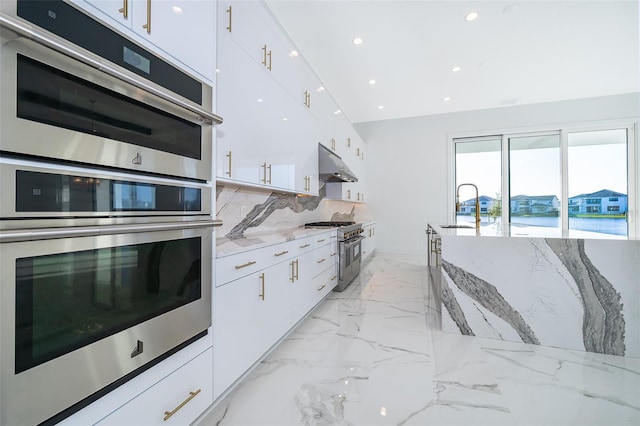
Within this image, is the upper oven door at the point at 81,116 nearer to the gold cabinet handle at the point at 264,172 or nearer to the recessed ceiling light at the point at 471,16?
the gold cabinet handle at the point at 264,172

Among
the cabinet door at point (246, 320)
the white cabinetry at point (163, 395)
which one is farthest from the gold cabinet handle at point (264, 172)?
the white cabinetry at point (163, 395)

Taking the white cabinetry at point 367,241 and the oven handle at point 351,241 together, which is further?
the white cabinetry at point 367,241

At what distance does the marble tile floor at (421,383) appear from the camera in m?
1.37

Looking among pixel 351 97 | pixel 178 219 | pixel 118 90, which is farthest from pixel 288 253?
pixel 351 97

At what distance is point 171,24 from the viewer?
1104mm

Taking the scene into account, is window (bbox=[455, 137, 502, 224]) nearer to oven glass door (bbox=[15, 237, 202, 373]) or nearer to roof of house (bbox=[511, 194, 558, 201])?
roof of house (bbox=[511, 194, 558, 201])

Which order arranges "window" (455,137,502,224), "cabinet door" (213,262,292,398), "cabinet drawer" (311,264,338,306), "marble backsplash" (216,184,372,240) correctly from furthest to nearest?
"window" (455,137,502,224), "cabinet drawer" (311,264,338,306), "marble backsplash" (216,184,372,240), "cabinet door" (213,262,292,398)

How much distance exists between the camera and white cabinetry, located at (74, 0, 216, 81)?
0.89 metres

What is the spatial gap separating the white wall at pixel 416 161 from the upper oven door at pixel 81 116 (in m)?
5.37

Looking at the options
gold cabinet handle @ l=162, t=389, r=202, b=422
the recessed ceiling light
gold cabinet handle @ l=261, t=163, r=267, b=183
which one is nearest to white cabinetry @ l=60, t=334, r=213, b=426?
gold cabinet handle @ l=162, t=389, r=202, b=422

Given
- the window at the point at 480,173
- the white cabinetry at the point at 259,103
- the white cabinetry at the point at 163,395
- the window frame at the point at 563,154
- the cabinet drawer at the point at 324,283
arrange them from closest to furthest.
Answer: the white cabinetry at the point at 163,395 < the white cabinetry at the point at 259,103 < the cabinet drawer at the point at 324,283 < the window frame at the point at 563,154 < the window at the point at 480,173

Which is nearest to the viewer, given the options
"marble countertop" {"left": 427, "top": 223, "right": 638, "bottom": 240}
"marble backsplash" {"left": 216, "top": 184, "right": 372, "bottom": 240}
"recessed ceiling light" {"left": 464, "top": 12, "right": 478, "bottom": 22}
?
"marble countertop" {"left": 427, "top": 223, "right": 638, "bottom": 240}

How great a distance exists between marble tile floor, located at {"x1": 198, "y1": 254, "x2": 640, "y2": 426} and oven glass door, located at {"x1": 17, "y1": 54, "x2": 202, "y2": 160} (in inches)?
53.3

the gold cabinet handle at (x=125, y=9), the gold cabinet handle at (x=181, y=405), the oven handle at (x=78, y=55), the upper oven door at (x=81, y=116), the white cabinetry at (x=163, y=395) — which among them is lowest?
the gold cabinet handle at (x=181, y=405)
